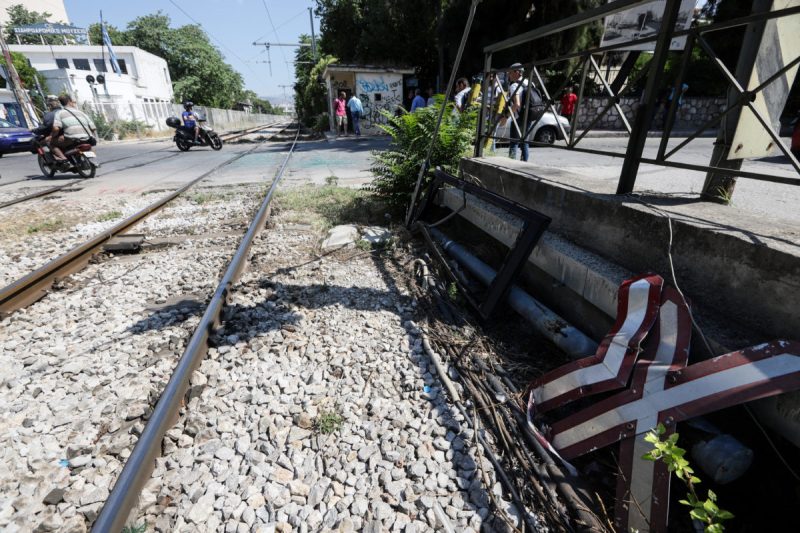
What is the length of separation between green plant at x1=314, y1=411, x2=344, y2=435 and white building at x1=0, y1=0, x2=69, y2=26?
8357cm

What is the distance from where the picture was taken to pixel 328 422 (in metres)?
2.27

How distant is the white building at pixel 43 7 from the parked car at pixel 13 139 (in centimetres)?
6264

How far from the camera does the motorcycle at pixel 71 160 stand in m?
9.77

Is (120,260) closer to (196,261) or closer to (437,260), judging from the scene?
(196,261)

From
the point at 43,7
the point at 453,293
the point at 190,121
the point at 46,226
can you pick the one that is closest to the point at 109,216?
the point at 46,226

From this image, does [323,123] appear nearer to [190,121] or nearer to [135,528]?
[190,121]

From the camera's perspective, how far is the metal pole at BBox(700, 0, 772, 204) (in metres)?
2.32

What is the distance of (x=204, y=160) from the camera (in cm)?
1355

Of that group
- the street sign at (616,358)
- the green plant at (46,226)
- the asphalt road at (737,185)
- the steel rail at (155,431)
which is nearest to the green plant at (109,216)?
the green plant at (46,226)

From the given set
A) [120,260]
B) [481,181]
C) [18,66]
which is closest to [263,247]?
[120,260]

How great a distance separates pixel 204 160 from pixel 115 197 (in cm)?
611

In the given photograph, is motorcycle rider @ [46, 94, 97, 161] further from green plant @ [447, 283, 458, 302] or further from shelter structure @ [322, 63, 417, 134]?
shelter structure @ [322, 63, 417, 134]

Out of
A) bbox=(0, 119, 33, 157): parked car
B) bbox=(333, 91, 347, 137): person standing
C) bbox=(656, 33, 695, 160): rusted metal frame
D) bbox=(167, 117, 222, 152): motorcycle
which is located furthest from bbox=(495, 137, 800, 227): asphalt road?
bbox=(0, 119, 33, 157): parked car

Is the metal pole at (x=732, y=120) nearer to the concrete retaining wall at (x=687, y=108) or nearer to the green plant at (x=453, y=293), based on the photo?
the green plant at (x=453, y=293)
